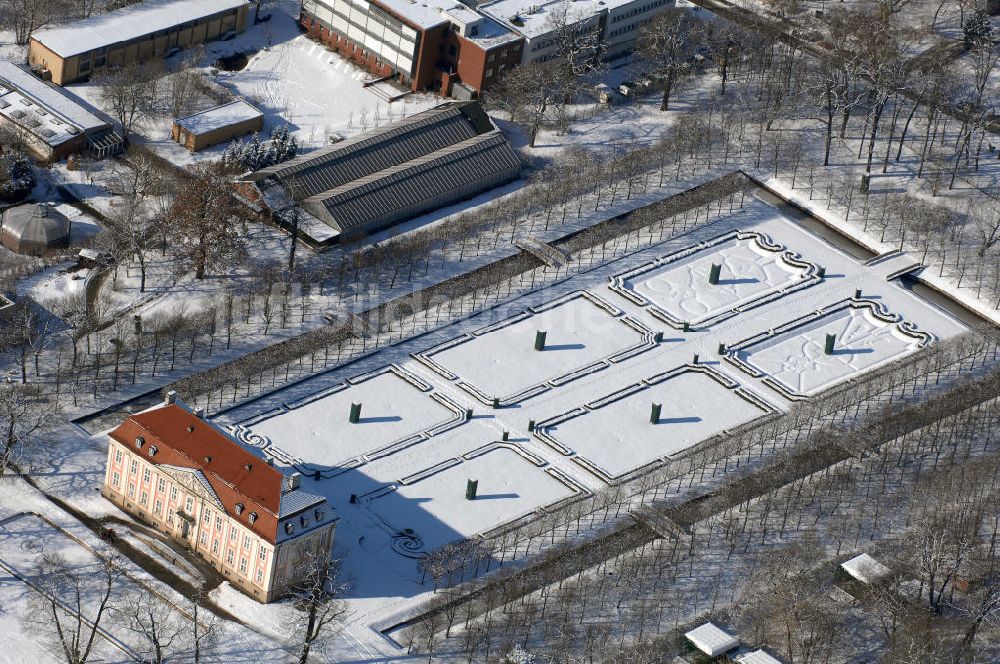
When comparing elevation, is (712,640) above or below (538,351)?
above

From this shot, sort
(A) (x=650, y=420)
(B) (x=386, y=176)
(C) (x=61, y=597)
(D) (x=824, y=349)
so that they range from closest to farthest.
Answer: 1. (C) (x=61, y=597)
2. (A) (x=650, y=420)
3. (D) (x=824, y=349)
4. (B) (x=386, y=176)

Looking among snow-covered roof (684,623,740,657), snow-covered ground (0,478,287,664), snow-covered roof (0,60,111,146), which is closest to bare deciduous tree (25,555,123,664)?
snow-covered ground (0,478,287,664)

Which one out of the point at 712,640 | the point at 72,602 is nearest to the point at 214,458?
the point at 72,602

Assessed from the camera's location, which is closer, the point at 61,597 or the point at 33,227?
the point at 61,597

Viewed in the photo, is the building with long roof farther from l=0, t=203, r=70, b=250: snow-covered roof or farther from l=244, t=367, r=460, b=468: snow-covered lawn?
l=244, t=367, r=460, b=468: snow-covered lawn

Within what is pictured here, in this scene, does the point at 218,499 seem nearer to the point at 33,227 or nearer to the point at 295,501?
the point at 295,501
